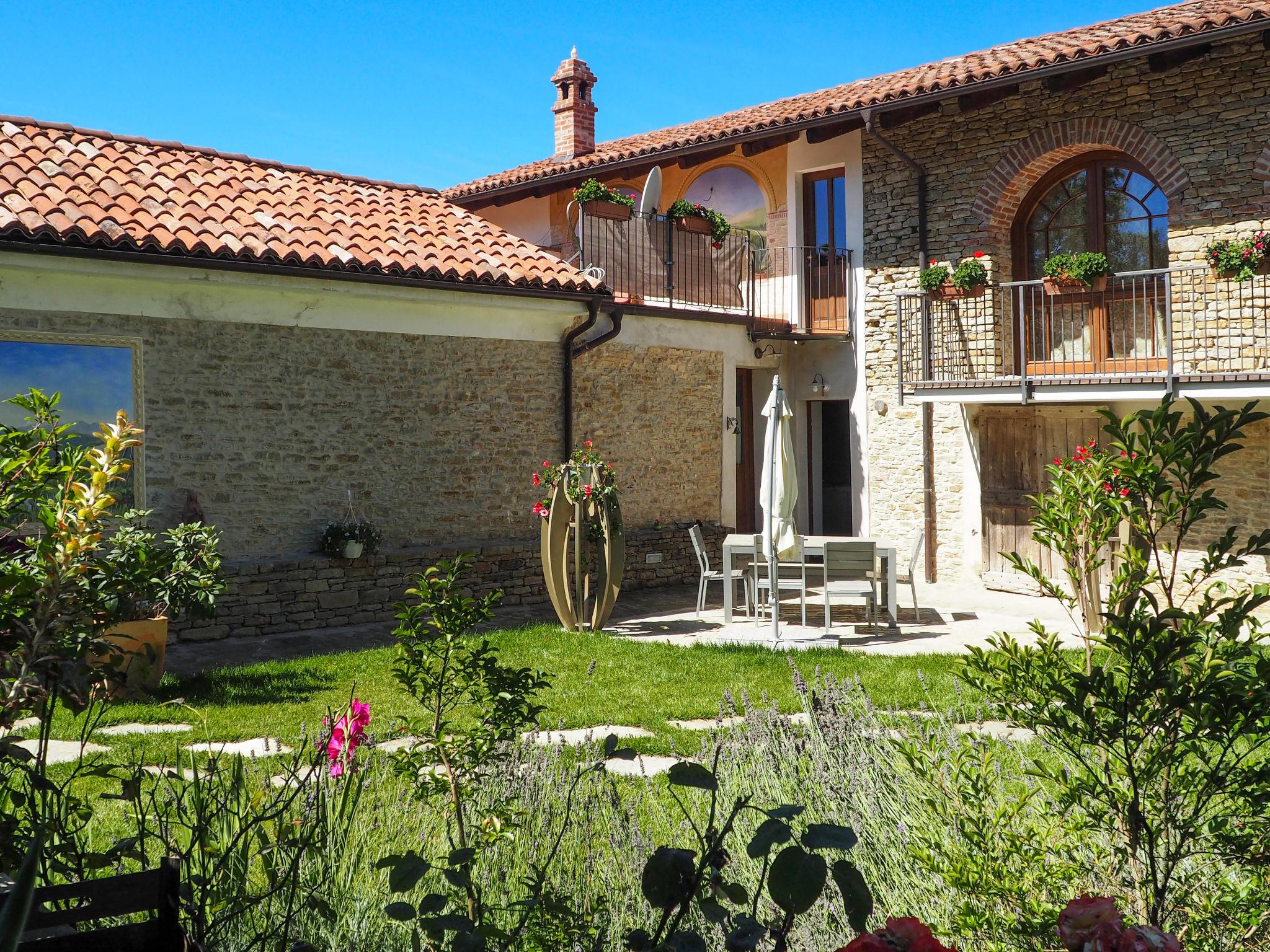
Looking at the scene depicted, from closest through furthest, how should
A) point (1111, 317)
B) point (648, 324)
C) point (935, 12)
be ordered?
point (1111, 317)
point (648, 324)
point (935, 12)

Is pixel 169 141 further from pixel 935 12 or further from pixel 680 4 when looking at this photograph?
pixel 935 12

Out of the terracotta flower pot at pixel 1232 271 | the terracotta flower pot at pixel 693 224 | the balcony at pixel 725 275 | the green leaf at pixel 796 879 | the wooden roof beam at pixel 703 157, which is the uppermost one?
the wooden roof beam at pixel 703 157

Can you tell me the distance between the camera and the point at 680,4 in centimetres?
1819

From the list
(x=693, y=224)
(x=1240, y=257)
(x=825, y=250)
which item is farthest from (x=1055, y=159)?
(x=693, y=224)

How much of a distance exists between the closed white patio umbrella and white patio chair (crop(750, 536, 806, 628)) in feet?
0.39

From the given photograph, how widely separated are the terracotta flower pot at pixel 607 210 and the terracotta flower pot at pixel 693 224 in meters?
0.64

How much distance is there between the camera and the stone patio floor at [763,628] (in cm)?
867

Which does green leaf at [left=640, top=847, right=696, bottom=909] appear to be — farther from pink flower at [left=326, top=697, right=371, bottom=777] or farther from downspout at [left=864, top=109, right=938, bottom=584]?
downspout at [left=864, top=109, right=938, bottom=584]

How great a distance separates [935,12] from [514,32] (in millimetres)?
8999

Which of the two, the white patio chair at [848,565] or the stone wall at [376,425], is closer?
→ the stone wall at [376,425]

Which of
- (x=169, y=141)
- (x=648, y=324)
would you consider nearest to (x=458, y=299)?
(x=648, y=324)

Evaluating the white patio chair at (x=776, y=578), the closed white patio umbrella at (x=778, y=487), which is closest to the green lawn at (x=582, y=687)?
the white patio chair at (x=776, y=578)

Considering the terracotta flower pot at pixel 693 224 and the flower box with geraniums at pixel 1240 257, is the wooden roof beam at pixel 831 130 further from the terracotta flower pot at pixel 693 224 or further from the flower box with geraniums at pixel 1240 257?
the flower box with geraniums at pixel 1240 257

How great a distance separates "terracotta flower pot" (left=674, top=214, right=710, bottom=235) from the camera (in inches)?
528
